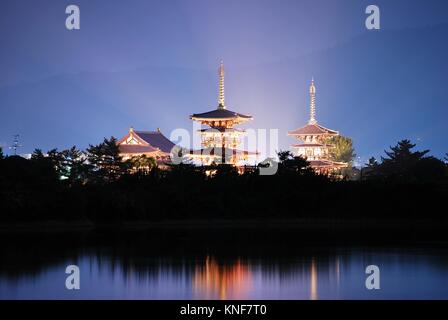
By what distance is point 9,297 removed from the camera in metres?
21.2

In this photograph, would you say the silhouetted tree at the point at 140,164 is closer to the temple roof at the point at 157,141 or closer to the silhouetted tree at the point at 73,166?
the silhouetted tree at the point at 73,166

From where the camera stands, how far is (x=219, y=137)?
6538 cm

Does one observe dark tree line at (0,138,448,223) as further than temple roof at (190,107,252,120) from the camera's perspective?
No

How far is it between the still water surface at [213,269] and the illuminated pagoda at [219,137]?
2870 cm

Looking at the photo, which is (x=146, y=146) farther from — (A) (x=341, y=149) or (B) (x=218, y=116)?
(A) (x=341, y=149)

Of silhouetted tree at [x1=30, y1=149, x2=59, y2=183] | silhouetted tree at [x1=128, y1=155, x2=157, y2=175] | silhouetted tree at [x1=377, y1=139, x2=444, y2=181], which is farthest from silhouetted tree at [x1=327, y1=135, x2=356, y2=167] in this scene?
silhouetted tree at [x1=30, y1=149, x2=59, y2=183]

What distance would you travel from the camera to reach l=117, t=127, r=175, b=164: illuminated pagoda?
68625 mm

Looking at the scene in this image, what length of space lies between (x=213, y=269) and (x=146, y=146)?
43909 millimetres

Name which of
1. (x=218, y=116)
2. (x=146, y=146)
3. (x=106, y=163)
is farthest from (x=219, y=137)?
(x=106, y=163)

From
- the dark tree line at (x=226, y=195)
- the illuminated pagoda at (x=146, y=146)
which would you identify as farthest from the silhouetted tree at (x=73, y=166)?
the illuminated pagoda at (x=146, y=146)

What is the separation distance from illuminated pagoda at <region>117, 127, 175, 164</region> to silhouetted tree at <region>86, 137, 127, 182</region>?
40.6ft

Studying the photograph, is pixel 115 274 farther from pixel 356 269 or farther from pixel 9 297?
pixel 356 269

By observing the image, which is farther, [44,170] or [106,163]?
[106,163]

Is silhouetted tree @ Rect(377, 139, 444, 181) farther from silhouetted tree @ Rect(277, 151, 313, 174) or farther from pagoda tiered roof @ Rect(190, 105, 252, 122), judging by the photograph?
pagoda tiered roof @ Rect(190, 105, 252, 122)
